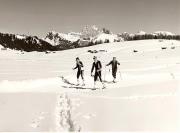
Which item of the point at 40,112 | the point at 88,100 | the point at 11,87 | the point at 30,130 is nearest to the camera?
the point at 30,130

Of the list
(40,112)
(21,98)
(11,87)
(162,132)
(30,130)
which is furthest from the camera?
(11,87)

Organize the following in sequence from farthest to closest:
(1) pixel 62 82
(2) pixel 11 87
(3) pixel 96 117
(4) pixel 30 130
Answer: (1) pixel 62 82 < (2) pixel 11 87 < (3) pixel 96 117 < (4) pixel 30 130

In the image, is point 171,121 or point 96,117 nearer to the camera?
point 171,121

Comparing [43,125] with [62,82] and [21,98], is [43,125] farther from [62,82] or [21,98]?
[62,82]

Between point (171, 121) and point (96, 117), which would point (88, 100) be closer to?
point (96, 117)

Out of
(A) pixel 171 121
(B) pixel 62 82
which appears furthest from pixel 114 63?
(A) pixel 171 121

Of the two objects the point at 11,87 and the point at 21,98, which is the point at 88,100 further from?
the point at 11,87

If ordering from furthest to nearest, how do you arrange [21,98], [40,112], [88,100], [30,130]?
[21,98] → [88,100] → [40,112] → [30,130]

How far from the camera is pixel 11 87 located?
26.5 metres

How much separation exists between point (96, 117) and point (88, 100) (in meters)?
4.41

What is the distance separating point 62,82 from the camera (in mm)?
29797

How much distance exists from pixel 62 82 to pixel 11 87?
443cm

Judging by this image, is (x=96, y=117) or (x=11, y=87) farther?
(x=11, y=87)

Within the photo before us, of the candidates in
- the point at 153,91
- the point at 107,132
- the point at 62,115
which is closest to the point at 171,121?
the point at 107,132
